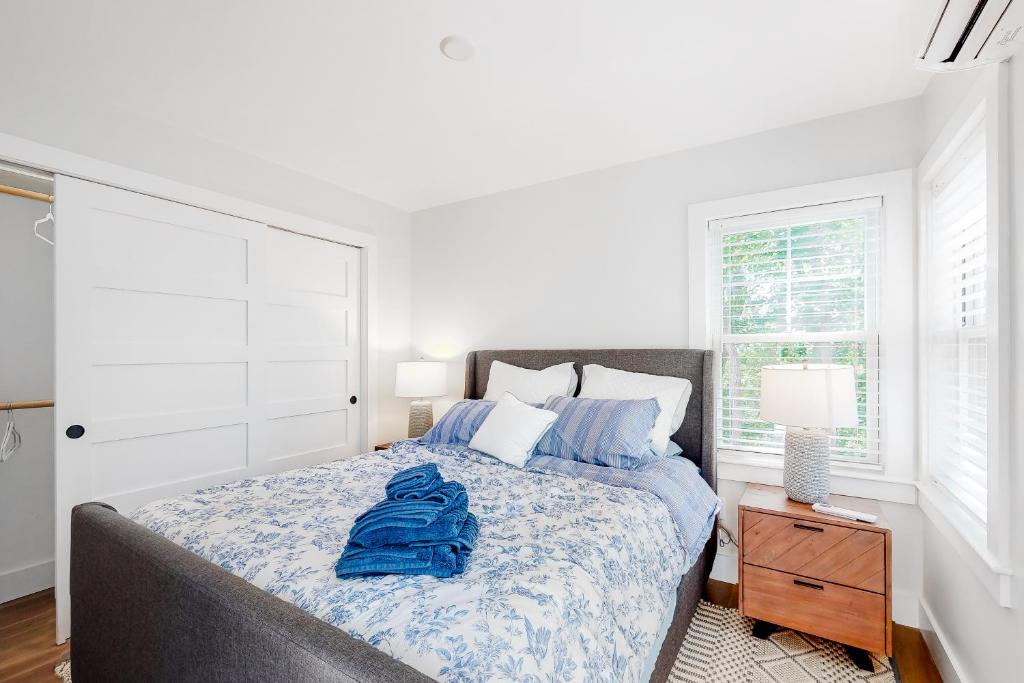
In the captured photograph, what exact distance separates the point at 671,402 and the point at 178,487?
2763 mm

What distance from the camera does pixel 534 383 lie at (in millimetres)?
2924

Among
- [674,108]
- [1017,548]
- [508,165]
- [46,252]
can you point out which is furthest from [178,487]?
[1017,548]

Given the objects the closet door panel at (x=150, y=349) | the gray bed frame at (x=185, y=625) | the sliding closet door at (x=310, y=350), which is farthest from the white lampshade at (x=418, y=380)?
the gray bed frame at (x=185, y=625)

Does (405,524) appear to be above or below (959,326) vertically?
below

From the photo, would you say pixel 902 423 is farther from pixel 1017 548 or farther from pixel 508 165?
pixel 508 165

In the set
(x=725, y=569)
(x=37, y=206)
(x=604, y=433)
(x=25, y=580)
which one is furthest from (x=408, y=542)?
(x=37, y=206)

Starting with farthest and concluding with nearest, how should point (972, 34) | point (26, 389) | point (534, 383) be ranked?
1. point (534, 383)
2. point (26, 389)
3. point (972, 34)

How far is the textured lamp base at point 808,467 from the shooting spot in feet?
7.05

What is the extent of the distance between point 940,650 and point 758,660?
28.2 inches

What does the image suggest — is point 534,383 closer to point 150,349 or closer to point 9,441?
point 150,349

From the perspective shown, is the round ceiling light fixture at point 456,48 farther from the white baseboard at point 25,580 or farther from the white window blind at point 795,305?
the white baseboard at point 25,580

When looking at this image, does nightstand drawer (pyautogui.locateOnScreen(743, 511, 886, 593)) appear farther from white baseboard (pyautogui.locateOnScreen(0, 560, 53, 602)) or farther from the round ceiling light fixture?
white baseboard (pyautogui.locateOnScreen(0, 560, 53, 602))

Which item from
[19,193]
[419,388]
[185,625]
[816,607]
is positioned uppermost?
[19,193]

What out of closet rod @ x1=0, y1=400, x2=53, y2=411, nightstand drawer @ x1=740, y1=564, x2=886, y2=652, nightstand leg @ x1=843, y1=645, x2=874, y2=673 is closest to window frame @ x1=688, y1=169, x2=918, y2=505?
nightstand drawer @ x1=740, y1=564, x2=886, y2=652
